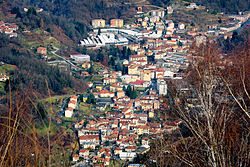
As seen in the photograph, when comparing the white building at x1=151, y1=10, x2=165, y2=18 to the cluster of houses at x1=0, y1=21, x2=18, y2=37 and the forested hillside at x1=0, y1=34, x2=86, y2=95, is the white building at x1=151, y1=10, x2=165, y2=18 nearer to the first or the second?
the cluster of houses at x1=0, y1=21, x2=18, y2=37

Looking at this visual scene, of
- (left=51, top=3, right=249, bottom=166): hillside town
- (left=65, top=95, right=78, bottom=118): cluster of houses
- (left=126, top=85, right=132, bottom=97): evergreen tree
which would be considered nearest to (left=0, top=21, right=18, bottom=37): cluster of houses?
(left=51, top=3, right=249, bottom=166): hillside town

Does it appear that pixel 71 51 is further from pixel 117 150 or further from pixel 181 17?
pixel 117 150

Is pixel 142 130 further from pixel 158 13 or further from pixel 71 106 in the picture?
pixel 158 13

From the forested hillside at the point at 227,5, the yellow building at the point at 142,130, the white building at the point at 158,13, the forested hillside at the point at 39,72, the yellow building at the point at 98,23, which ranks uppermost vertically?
the forested hillside at the point at 227,5

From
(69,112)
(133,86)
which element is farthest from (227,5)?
(69,112)

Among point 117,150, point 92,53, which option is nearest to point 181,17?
point 92,53

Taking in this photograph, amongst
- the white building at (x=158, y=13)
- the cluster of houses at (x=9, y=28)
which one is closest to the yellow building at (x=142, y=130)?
the cluster of houses at (x=9, y=28)

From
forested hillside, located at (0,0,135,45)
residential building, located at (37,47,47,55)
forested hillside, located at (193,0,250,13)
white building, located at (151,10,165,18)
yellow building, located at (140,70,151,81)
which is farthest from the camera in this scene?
forested hillside, located at (193,0,250,13)

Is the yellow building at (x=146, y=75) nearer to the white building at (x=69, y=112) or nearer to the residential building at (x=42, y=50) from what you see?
the residential building at (x=42, y=50)
